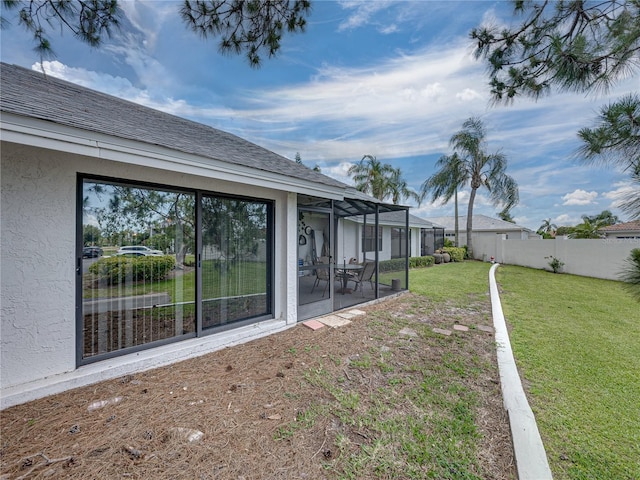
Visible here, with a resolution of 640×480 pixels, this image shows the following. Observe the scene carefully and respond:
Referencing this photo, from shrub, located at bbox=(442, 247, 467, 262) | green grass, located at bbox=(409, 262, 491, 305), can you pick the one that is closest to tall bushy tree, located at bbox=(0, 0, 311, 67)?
green grass, located at bbox=(409, 262, 491, 305)

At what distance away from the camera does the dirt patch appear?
2.26 meters

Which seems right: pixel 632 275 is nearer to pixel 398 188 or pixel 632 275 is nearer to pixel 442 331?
pixel 442 331

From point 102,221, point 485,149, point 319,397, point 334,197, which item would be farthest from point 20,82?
point 485,149

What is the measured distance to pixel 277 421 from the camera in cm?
284

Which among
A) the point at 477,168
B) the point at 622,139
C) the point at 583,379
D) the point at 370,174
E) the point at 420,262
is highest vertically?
the point at 477,168

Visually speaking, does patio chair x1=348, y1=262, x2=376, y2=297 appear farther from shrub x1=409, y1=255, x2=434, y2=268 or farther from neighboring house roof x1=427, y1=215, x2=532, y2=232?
neighboring house roof x1=427, y1=215, x2=532, y2=232

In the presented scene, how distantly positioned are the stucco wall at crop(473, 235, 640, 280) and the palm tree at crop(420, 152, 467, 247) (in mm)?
5373

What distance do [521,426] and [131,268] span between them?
213 inches

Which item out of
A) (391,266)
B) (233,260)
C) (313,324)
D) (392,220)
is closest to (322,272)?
(313,324)

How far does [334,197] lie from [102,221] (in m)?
4.24

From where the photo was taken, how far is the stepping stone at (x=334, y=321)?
5900mm

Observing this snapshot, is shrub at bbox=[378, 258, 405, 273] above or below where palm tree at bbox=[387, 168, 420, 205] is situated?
below

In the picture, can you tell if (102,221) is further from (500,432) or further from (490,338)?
(490,338)

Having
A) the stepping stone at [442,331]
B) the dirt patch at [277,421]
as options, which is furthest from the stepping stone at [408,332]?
the dirt patch at [277,421]
